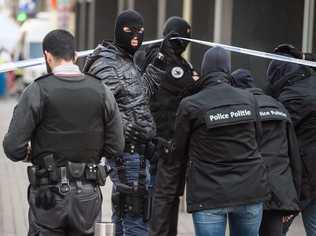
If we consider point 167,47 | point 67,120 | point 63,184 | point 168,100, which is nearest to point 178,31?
point 167,47

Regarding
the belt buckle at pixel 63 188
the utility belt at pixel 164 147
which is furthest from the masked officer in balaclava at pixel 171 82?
the belt buckle at pixel 63 188

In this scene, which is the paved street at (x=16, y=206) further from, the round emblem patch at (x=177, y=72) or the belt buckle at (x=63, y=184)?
the belt buckle at (x=63, y=184)

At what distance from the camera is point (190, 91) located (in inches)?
240

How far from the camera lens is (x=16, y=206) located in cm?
1037

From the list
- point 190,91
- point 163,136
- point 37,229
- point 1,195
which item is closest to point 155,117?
point 163,136

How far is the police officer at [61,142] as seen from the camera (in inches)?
216

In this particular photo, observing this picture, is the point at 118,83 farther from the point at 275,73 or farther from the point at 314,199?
the point at 314,199

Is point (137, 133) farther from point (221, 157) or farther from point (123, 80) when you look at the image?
point (221, 157)

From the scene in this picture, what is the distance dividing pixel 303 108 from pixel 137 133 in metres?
1.25

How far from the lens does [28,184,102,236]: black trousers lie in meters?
5.52

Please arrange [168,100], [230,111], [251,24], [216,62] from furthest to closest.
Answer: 1. [251,24]
2. [168,100]
3. [216,62]
4. [230,111]

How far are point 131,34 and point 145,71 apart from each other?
832 millimetres

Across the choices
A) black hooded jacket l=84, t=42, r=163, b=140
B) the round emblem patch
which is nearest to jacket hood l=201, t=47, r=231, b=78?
black hooded jacket l=84, t=42, r=163, b=140

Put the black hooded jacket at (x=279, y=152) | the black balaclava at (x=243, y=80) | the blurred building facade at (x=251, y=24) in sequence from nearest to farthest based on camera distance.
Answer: the black hooded jacket at (x=279, y=152)
the black balaclava at (x=243, y=80)
the blurred building facade at (x=251, y=24)
